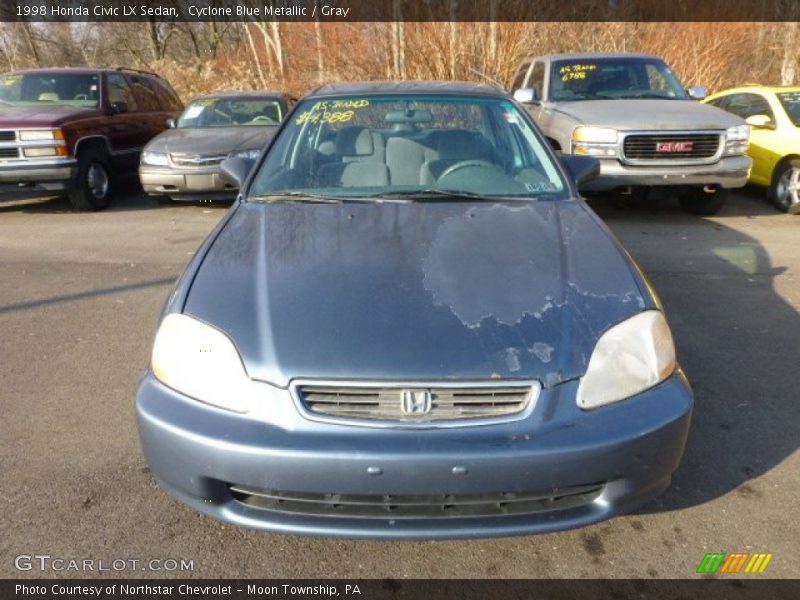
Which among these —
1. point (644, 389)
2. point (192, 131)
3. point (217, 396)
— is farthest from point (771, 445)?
point (192, 131)

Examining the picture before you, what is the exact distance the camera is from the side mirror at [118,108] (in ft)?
29.3

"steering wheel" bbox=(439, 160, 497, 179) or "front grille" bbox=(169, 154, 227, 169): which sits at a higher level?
"steering wheel" bbox=(439, 160, 497, 179)

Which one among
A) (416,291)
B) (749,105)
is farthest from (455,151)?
(749,105)

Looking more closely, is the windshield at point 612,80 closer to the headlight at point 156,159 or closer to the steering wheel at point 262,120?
the steering wheel at point 262,120

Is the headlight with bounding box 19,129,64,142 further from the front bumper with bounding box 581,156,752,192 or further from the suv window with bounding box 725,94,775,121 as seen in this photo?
the suv window with bounding box 725,94,775,121

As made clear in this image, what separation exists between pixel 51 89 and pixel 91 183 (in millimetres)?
1712

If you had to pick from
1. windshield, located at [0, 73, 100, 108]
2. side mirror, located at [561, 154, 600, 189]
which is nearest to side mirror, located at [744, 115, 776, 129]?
side mirror, located at [561, 154, 600, 189]

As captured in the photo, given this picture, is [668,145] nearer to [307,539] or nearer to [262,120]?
[262,120]

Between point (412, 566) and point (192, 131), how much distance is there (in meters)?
7.53

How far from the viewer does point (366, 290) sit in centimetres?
236

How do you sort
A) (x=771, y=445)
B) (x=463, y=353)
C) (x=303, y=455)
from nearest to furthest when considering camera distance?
(x=303, y=455) → (x=463, y=353) → (x=771, y=445)

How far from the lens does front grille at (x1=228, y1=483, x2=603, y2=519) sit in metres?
2.02

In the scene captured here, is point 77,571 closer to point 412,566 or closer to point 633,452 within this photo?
point 412,566

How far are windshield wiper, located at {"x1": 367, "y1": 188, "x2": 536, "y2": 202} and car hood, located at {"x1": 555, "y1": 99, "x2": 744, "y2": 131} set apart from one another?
413 cm
